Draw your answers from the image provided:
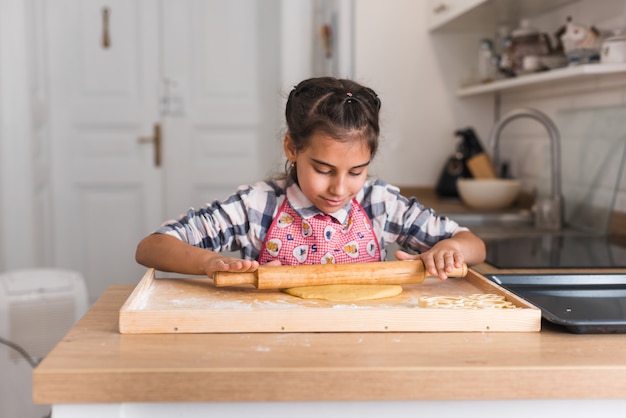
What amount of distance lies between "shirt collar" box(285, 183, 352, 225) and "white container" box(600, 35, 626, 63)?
0.79m

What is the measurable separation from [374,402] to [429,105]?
83.6 inches

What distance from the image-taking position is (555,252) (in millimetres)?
1716

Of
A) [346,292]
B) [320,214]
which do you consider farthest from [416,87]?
[346,292]

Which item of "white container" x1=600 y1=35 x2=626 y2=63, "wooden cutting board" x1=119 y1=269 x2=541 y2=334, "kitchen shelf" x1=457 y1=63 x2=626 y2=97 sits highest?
"white container" x1=600 y1=35 x2=626 y2=63

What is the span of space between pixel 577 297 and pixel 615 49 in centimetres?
81

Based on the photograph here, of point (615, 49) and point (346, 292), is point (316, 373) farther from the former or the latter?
point (615, 49)

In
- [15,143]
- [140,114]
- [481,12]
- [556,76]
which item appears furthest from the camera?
[140,114]

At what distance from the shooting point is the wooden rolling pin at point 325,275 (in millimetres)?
1119

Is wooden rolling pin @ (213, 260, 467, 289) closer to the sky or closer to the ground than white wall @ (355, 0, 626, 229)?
closer to the ground

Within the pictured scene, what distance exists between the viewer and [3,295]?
207 cm

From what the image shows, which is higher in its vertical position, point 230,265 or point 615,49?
point 615,49

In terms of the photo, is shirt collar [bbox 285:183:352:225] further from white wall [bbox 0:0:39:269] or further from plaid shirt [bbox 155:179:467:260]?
white wall [bbox 0:0:39:269]

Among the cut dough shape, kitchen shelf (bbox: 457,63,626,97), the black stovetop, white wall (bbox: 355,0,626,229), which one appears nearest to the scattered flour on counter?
the cut dough shape

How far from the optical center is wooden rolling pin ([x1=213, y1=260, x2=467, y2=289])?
1119 millimetres
